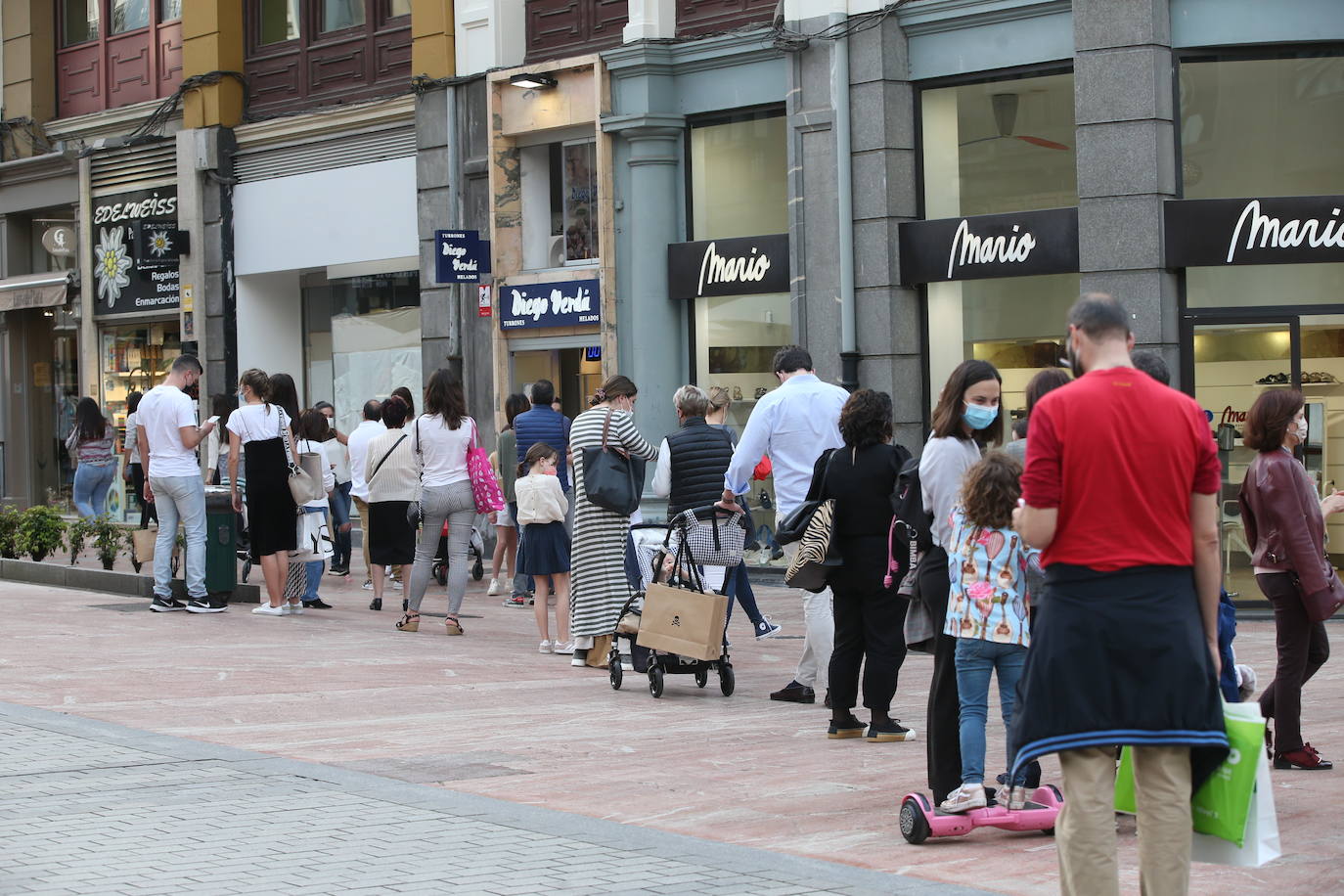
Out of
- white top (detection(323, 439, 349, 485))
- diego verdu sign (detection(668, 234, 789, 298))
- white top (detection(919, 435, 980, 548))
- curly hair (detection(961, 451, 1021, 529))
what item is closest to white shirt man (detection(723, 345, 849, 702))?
white top (detection(919, 435, 980, 548))

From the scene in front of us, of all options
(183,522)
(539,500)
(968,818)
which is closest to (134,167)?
(183,522)

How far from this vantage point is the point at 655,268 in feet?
64.3

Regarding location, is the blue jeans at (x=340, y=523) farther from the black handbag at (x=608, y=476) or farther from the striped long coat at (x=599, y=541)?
the black handbag at (x=608, y=476)

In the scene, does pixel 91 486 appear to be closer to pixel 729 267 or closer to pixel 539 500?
pixel 729 267

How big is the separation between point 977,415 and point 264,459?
28.7ft

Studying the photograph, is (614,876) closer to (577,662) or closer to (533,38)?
(577,662)

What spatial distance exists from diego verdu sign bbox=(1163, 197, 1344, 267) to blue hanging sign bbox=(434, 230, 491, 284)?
826 cm

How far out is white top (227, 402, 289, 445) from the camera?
49.0ft

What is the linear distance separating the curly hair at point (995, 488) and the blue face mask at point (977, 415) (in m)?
0.55

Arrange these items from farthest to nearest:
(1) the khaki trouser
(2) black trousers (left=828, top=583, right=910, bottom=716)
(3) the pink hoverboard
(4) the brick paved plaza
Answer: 1. (2) black trousers (left=828, top=583, right=910, bottom=716)
2. (3) the pink hoverboard
3. (4) the brick paved plaza
4. (1) the khaki trouser

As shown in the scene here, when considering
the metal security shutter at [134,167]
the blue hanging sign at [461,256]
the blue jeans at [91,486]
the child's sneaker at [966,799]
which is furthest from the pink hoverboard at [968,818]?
the metal security shutter at [134,167]

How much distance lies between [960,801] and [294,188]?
1887cm

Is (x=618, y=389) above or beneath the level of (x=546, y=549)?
above

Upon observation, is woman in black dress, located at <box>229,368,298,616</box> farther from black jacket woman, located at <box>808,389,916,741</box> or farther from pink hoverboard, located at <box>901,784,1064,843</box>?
pink hoverboard, located at <box>901,784,1064,843</box>
